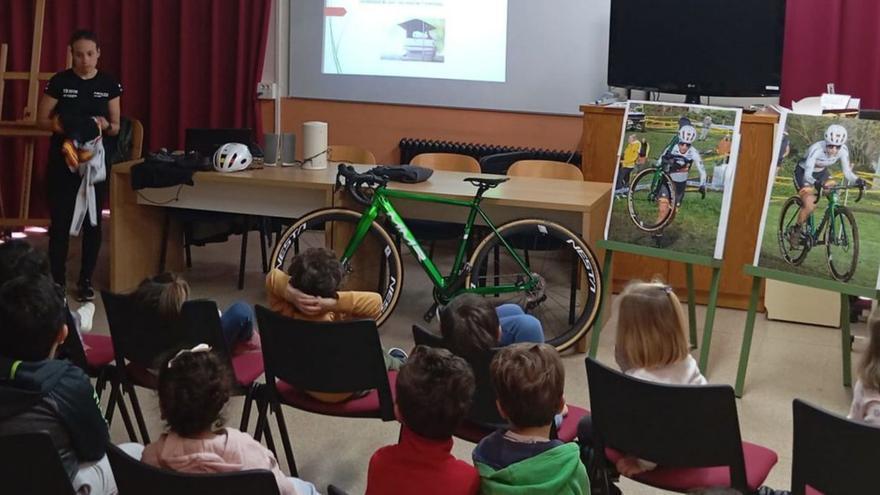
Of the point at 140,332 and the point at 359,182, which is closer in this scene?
the point at 140,332

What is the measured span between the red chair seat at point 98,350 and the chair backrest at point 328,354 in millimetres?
624

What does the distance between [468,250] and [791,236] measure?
4.93 feet

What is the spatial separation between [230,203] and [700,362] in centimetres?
238

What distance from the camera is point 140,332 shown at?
9.60 feet

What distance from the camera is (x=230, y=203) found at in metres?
5.01

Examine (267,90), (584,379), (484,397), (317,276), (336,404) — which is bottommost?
(584,379)

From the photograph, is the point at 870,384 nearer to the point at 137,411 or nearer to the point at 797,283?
the point at 797,283

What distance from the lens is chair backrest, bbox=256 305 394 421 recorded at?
8.85 ft

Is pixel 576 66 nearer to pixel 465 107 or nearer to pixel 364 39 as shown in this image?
pixel 465 107

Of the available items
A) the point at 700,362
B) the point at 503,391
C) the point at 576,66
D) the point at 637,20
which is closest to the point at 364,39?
the point at 576,66

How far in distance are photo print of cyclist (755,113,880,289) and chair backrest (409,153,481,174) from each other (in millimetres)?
1896

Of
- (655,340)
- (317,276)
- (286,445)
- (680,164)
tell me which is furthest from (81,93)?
(655,340)

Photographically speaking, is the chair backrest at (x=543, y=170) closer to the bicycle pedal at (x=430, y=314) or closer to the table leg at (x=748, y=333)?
the bicycle pedal at (x=430, y=314)

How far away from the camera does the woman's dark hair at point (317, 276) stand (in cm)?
307
